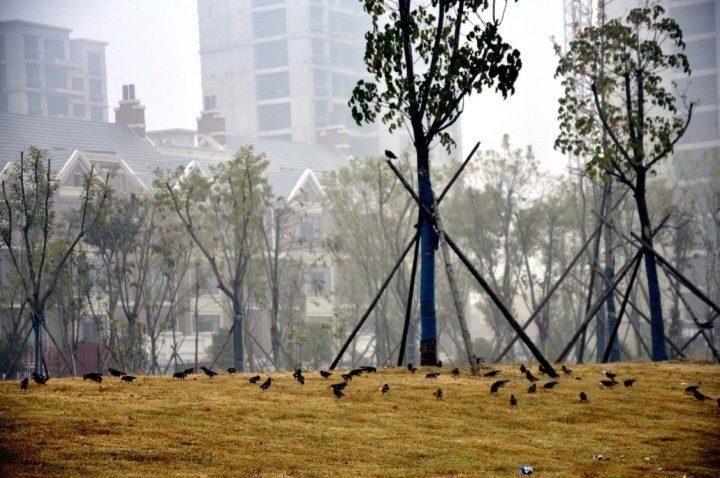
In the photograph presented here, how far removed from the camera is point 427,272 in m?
21.5

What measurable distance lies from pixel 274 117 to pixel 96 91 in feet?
77.1

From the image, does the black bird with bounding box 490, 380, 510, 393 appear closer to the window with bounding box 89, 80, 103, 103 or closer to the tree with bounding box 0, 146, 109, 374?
the tree with bounding box 0, 146, 109, 374

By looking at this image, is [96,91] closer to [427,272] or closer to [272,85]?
[272,85]

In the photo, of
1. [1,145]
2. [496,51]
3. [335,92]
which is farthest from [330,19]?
[496,51]

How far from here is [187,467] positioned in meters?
11.8

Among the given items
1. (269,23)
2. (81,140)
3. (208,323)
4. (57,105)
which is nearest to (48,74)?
(57,105)

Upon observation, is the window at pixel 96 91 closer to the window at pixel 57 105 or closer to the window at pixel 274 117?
the window at pixel 57 105

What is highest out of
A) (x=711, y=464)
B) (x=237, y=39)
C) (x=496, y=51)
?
(x=237, y=39)

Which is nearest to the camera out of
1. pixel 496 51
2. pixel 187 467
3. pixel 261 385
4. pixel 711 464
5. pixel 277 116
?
pixel 187 467

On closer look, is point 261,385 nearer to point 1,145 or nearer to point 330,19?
point 1,145

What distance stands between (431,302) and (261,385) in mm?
5888

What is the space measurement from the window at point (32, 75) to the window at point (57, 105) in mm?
2178

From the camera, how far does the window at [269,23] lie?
128 meters

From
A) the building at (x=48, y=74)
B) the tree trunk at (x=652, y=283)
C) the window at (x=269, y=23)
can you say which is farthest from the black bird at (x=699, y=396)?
the window at (x=269, y=23)
